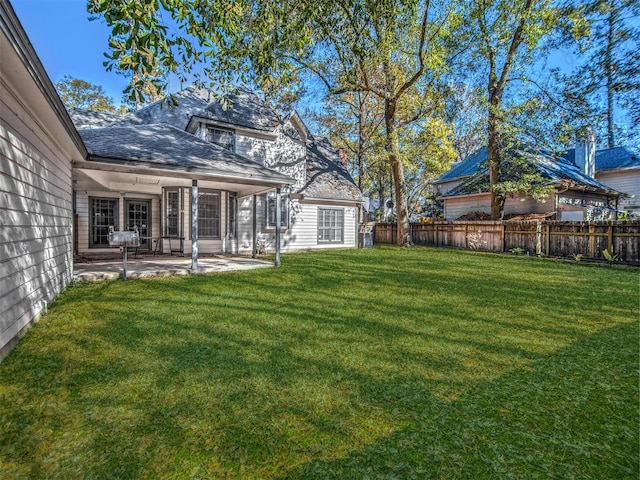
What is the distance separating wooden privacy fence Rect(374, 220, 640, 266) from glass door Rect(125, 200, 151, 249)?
12.9 meters

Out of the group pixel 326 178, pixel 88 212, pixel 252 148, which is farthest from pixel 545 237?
pixel 88 212

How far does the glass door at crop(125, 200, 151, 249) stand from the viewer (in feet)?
37.8

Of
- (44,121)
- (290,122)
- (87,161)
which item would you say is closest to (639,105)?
(44,121)

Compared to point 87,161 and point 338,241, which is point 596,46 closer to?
point 87,161

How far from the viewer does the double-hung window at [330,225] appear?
15.3 meters

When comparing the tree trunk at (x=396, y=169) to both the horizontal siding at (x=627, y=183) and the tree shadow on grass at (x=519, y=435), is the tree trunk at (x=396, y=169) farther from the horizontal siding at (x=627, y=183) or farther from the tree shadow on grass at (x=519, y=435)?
the tree shadow on grass at (x=519, y=435)

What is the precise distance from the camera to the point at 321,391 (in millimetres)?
2506

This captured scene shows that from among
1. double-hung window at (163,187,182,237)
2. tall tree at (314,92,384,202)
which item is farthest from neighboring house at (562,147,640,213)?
double-hung window at (163,187,182,237)

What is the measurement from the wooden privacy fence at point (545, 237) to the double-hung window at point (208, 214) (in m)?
10.8

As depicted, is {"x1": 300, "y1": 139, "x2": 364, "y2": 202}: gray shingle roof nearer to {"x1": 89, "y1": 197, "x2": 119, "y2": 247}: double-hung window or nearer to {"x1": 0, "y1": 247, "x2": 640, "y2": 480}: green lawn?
{"x1": 89, "y1": 197, "x2": 119, "y2": 247}: double-hung window

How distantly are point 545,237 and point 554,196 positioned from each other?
13.7ft

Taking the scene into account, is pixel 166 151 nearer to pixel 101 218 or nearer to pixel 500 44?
pixel 101 218

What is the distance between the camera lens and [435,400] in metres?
2.41

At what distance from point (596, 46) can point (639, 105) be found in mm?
1038
